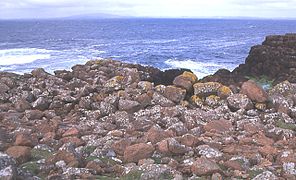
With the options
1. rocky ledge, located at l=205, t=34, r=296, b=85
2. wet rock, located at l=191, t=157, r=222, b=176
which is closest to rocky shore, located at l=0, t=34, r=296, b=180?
wet rock, located at l=191, t=157, r=222, b=176

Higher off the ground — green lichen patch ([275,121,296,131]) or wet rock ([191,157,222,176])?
wet rock ([191,157,222,176])

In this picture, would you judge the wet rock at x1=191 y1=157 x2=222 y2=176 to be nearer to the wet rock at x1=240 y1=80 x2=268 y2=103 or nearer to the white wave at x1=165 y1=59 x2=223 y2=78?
the wet rock at x1=240 y1=80 x2=268 y2=103

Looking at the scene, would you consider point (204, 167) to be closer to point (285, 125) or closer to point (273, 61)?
point (285, 125)

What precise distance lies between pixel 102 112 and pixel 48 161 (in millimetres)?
5299

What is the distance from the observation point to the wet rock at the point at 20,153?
10141mm

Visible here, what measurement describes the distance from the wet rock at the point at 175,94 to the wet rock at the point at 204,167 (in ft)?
21.6

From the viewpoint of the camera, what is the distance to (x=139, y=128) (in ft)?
43.3

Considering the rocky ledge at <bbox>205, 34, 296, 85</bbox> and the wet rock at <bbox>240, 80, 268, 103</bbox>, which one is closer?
the wet rock at <bbox>240, 80, 268, 103</bbox>

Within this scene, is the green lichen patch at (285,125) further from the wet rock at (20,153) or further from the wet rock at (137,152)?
the wet rock at (20,153)

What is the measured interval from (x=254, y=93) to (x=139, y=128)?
513 centimetres

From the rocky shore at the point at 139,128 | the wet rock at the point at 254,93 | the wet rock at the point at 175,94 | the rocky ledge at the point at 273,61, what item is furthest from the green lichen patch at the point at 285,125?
the rocky ledge at the point at 273,61

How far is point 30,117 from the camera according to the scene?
14461mm

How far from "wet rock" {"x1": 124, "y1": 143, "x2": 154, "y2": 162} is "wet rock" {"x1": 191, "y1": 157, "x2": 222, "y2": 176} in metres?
1.37

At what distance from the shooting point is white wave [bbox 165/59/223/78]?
37.2 m
